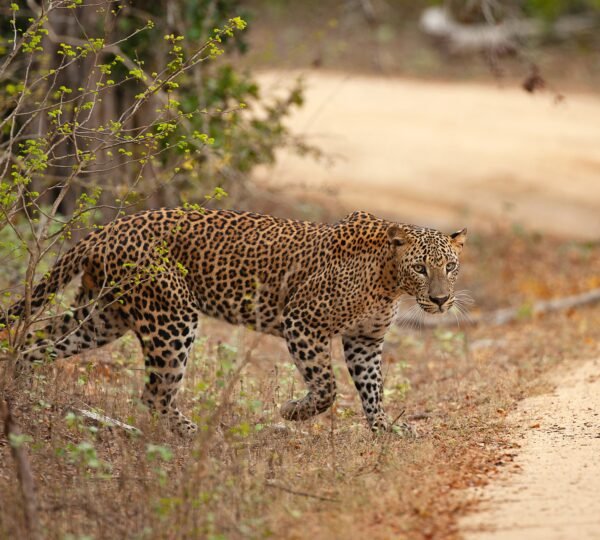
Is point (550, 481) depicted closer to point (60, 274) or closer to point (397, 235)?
point (397, 235)

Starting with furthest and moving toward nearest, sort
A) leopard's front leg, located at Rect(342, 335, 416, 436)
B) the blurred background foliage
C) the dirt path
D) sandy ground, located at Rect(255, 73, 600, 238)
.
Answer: sandy ground, located at Rect(255, 73, 600, 238), the blurred background foliage, leopard's front leg, located at Rect(342, 335, 416, 436), the dirt path

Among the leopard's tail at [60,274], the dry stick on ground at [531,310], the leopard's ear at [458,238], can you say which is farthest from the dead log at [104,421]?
the dry stick on ground at [531,310]

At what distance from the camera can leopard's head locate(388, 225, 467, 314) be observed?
773 centimetres

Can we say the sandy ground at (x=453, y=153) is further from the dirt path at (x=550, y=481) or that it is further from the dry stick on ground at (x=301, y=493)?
the dry stick on ground at (x=301, y=493)

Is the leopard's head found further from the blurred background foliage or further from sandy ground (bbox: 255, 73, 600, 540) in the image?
the blurred background foliage

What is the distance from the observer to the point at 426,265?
7.79 metres

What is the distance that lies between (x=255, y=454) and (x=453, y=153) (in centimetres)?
1755

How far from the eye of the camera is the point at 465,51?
97.1 feet

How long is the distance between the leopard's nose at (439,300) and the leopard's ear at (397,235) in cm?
43

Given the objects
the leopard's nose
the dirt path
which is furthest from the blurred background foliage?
the dirt path

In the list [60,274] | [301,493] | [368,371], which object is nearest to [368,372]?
[368,371]

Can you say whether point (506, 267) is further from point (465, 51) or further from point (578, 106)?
point (465, 51)

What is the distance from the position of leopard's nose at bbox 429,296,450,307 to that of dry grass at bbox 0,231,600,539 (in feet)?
2.88

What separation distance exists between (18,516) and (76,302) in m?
2.53
